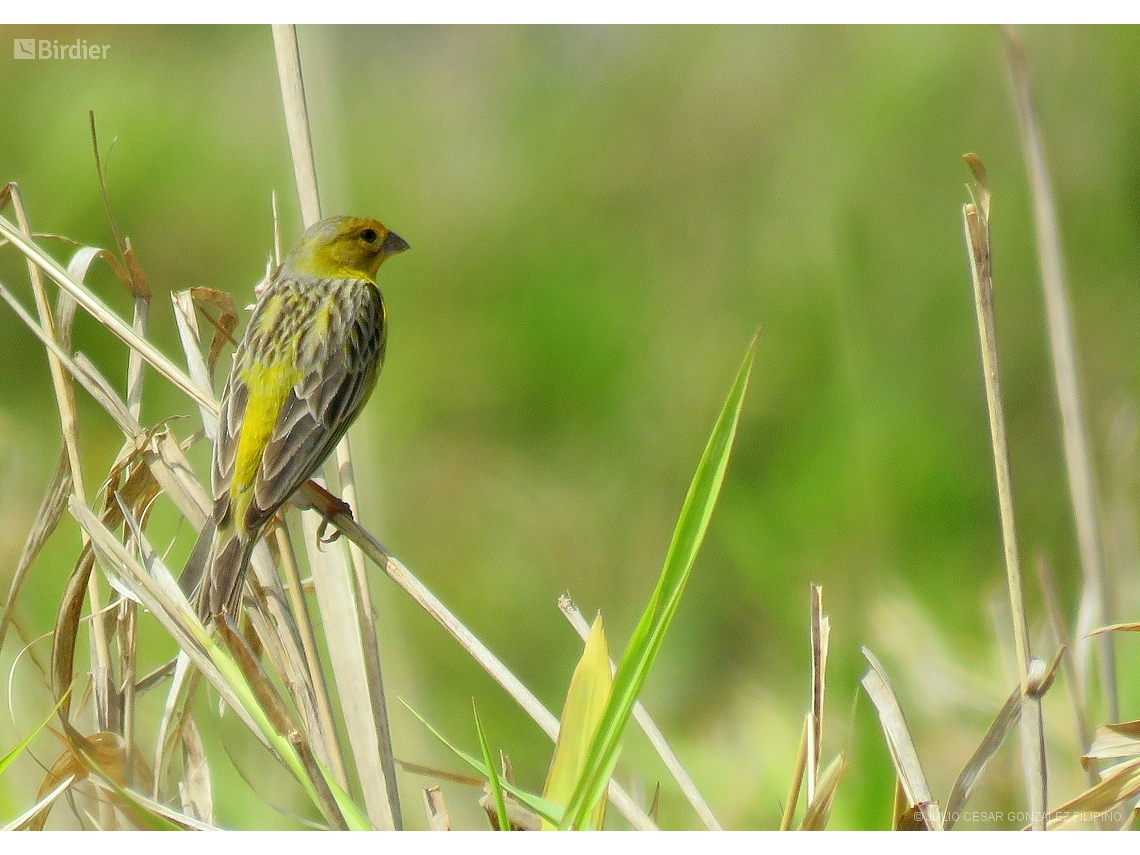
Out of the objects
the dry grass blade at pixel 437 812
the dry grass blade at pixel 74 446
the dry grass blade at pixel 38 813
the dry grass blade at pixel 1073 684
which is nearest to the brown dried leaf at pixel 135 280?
the dry grass blade at pixel 74 446

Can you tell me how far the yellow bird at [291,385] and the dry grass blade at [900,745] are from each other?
Answer: 1133 mm

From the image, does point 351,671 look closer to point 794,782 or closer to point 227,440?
point 227,440

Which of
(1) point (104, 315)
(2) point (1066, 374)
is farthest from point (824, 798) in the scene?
(1) point (104, 315)

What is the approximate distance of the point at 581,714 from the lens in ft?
5.82

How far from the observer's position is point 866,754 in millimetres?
2037

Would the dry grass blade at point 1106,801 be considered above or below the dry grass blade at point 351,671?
below

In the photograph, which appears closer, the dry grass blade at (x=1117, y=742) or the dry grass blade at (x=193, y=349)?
the dry grass blade at (x=1117, y=742)

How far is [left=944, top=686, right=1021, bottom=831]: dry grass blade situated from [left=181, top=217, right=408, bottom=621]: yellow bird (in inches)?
50.8

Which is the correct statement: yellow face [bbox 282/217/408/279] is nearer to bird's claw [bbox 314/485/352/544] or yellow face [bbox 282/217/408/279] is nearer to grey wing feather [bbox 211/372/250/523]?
grey wing feather [bbox 211/372/250/523]

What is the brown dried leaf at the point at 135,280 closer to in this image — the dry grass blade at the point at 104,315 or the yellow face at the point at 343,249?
the dry grass blade at the point at 104,315

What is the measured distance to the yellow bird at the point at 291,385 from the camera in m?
2.03

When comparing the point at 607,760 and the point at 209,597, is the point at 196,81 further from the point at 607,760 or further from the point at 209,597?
the point at 607,760

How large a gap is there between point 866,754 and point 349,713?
38.1 inches

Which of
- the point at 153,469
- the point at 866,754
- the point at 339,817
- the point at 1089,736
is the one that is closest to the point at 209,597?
the point at 153,469
